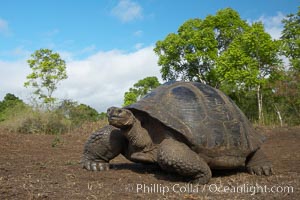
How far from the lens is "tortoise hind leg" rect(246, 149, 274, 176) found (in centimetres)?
528

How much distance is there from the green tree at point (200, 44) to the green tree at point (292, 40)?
5.89 metres

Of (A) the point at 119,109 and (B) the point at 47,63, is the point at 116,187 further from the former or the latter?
(B) the point at 47,63

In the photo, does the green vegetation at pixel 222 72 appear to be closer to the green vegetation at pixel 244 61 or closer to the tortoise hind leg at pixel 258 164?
the green vegetation at pixel 244 61

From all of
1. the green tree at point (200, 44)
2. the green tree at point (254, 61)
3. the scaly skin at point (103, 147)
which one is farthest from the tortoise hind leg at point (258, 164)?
the green tree at point (200, 44)

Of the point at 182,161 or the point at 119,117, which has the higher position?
the point at 119,117

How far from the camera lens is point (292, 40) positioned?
2628 cm

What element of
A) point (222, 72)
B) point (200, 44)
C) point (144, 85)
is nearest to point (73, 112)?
point (222, 72)

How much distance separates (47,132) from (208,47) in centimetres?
2151

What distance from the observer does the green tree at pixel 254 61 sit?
2236 centimetres

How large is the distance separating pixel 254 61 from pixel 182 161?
20091 mm

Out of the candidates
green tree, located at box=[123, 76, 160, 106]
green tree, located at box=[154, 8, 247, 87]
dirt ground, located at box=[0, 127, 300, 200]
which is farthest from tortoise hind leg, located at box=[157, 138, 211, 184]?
green tree, located at box=[123, 76, 160, 106]

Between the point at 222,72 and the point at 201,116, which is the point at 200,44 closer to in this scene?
the point at 222,72

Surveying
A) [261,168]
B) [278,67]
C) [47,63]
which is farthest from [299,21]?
[261,168]

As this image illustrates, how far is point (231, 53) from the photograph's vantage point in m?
24.0
